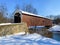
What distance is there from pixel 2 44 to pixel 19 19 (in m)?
10.9

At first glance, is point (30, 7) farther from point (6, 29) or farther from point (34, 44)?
point (34, 44)

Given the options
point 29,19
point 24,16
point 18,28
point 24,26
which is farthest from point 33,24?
point 18,28

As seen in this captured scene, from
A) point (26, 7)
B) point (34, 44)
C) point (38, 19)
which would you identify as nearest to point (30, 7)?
point (26, 7)

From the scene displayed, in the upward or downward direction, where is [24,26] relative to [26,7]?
downward

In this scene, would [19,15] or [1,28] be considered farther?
[19,15]

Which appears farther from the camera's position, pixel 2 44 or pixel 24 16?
pixel 24 16

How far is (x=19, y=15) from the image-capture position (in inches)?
672

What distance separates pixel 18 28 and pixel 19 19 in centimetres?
346

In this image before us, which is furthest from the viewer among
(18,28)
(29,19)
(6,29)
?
(29,19)

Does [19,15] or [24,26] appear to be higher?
[19,15]

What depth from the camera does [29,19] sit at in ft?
60.2

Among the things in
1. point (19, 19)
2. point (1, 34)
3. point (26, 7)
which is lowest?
point (1, 34)

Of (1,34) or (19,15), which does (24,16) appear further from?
(1,34)

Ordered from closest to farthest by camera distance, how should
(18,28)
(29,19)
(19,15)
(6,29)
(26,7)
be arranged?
(6,29) → (18,28) → (19,15) → (29,19) → (26,7)
